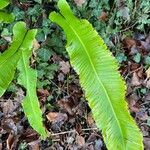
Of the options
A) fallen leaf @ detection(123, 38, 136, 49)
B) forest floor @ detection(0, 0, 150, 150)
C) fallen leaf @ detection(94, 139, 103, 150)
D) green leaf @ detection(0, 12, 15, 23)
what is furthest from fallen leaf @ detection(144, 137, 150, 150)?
green leaf @ detection(0, 12, 15, 23)

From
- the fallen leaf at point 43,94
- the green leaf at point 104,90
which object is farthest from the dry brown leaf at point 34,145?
the green leaf at point 104,90

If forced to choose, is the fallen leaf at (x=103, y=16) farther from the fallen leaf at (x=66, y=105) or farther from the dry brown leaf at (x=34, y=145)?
the dry brown leaf at (x=34, y=145)

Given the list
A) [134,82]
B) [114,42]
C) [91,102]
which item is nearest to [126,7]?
[114,42]

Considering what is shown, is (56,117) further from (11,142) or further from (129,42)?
(129,42)

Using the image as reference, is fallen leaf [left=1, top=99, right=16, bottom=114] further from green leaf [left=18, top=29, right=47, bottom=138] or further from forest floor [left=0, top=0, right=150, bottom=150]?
green leaf [left=18, top=29, right=47, bottom=138]

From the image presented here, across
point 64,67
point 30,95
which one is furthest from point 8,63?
point 64,67

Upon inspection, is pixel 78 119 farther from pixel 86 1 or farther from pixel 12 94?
pixel 86 1

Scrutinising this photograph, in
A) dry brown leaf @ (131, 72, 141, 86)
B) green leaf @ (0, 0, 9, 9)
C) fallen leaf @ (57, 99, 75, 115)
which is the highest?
green leaf @ (0, 0, 9, 9)
